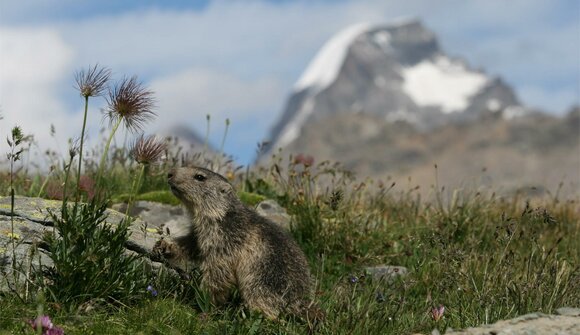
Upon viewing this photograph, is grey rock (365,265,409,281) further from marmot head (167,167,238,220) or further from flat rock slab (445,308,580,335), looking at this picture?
flat rock slab (445,308,580,335)

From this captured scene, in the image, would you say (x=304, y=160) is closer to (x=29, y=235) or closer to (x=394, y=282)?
(x=394, y=282)

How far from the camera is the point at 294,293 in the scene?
8.27 meters

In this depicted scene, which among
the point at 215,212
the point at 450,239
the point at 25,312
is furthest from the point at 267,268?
the point at 450,239

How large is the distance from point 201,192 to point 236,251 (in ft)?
2.68

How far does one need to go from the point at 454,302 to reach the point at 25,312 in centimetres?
454

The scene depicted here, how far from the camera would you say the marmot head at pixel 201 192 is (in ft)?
28.9

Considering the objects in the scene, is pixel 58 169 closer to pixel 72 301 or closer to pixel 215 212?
pixel 215 212

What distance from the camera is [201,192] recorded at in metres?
→ 8.88

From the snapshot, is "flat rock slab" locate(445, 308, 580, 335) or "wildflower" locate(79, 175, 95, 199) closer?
"flat rock slab" locate(445, 308, 580, 335)

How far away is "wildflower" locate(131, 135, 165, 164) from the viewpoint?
775cm

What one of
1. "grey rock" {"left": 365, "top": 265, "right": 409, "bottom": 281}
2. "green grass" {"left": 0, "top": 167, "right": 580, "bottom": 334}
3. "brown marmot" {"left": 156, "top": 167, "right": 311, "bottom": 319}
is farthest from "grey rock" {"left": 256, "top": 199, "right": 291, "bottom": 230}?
"brown marmot" {"left": 156, "top": 167, "right": 311, "bottom": 319}

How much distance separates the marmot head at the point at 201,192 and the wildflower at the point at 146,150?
3.39 feet

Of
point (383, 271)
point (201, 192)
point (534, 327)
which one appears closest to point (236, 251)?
point (201, 192)

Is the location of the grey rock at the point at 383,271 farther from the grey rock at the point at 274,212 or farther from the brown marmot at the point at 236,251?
the brown marmot at the point at 236,251
